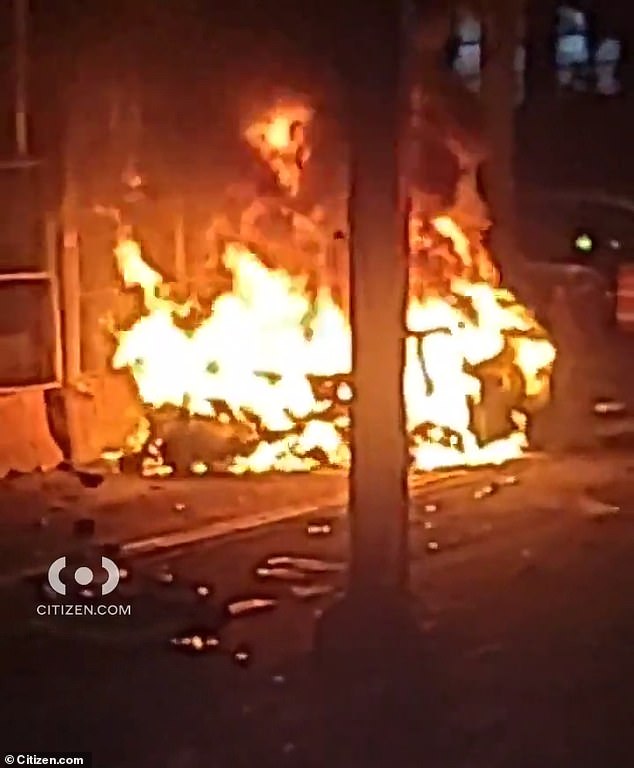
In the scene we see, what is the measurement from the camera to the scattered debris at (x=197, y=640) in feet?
3.49

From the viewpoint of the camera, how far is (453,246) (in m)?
1.03

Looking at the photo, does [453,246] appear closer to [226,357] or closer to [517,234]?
[517,234]

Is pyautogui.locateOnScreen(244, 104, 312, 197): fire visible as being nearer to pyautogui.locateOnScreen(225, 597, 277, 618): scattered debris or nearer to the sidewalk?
the sidewalk

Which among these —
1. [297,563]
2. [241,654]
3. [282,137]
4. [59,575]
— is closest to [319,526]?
[297,563]

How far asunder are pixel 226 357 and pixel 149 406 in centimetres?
9

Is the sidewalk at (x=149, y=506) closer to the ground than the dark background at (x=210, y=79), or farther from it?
closer to the ground

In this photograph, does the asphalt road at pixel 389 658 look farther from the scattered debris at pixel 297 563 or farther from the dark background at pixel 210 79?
the dark background at pixel 210 79

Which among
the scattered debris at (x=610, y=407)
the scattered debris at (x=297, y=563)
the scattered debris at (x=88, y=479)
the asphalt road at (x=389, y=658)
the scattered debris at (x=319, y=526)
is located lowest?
the asphalt road at (x=389, y=658)

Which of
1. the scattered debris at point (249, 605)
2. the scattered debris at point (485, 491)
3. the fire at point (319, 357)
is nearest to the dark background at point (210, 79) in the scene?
the fire at point (319, 357)

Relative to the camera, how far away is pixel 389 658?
106 cm

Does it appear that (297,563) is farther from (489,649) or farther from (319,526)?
(489,649)

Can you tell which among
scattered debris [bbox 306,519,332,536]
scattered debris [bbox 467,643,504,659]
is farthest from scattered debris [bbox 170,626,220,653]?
scattered debris [bbox 467,643,504,659]

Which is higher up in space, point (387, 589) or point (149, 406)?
point (149, 406)

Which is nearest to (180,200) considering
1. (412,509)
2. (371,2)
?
(371,2)
